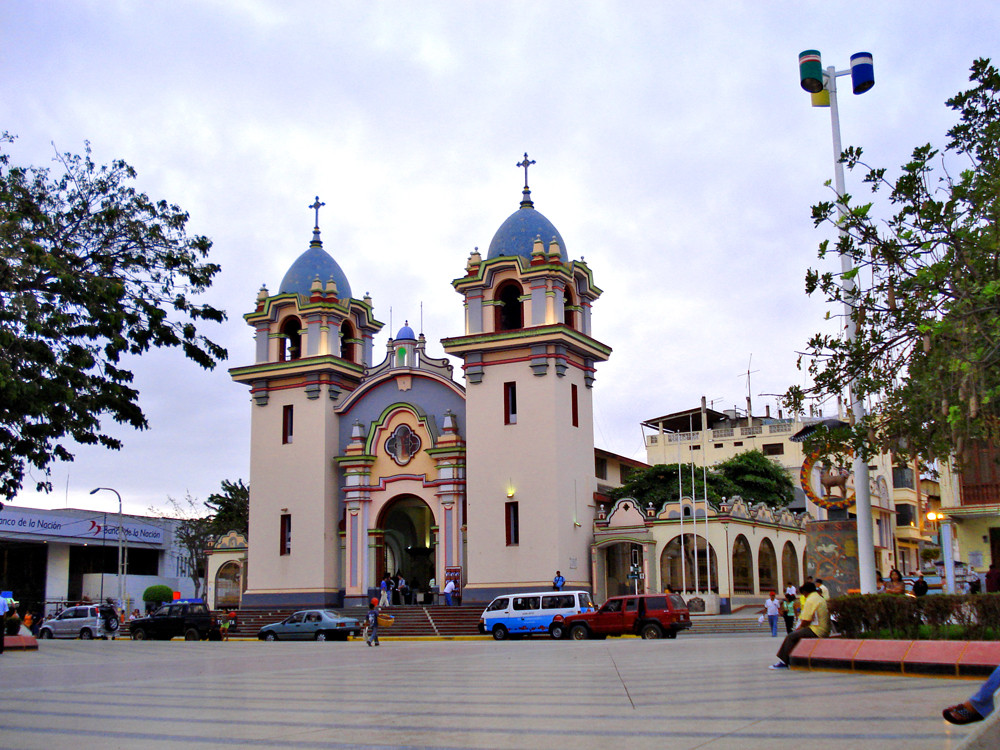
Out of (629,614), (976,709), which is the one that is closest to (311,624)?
(629,614)

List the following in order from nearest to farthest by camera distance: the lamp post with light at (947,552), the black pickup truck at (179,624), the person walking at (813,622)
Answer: the person walking at (813,622) → the lamp post with light at (947,552) → the black pickup truck at (179,624)

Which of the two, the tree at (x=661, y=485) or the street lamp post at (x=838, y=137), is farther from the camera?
the tree at (x=661, y=485)

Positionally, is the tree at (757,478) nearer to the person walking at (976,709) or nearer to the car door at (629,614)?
the car door at (629,614)

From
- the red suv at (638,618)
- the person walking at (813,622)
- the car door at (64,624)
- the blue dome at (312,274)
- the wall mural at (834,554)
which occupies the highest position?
the blue dome at (312,274)

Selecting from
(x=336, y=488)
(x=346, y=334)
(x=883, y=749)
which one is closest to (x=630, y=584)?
(x=336, y=488)

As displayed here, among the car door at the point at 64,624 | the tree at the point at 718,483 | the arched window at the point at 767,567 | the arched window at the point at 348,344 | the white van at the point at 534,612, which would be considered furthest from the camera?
the tree at the point at 718,483

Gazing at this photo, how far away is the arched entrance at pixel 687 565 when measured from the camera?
40.5m

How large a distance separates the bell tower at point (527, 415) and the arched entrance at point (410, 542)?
26.1 feet

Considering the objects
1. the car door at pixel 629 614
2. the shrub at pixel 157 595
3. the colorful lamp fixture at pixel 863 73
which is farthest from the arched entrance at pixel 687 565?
the shrub at pixel 157 595

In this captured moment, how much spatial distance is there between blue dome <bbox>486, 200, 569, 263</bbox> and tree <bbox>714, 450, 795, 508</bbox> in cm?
1881

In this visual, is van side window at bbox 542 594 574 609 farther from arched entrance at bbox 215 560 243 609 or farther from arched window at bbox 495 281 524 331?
arched entrance at bbox 215 560 243 609

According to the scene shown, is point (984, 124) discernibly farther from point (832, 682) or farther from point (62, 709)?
point (62, 709)

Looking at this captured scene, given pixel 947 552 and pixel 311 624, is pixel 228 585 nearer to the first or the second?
pixel 311 624

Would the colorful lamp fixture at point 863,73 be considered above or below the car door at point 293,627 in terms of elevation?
above
